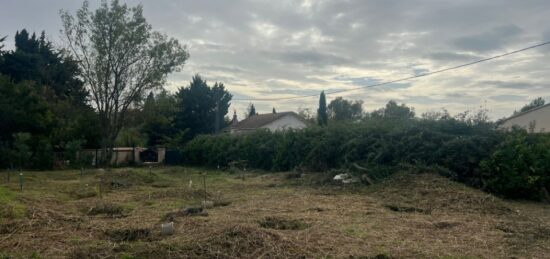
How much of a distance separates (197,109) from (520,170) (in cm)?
2731

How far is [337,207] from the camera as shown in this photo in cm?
825

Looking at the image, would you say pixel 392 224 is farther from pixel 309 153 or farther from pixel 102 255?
pixel 309 153

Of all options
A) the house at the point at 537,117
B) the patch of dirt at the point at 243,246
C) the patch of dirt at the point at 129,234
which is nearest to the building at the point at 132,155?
the patch of dirt at the point at 129,234

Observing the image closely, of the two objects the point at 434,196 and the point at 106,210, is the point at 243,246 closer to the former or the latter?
the point at 106,210

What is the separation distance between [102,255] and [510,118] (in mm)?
26074

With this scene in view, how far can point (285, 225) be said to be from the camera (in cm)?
616

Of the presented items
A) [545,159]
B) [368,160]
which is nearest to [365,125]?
[368,160]

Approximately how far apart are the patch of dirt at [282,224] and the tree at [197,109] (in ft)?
89.1

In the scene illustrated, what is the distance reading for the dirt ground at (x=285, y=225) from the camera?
4.70 metres

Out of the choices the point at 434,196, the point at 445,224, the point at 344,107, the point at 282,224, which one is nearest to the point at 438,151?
the point at 434,196

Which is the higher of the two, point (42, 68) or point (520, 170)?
point (42, 68)

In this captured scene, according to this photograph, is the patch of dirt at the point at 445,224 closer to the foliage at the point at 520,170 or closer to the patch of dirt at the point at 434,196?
the patch of dirt at the point at 434,196

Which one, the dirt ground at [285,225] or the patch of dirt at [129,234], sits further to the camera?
the patch of dirt at [129,234]

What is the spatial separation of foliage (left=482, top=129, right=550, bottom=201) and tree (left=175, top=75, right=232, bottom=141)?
2510cm
